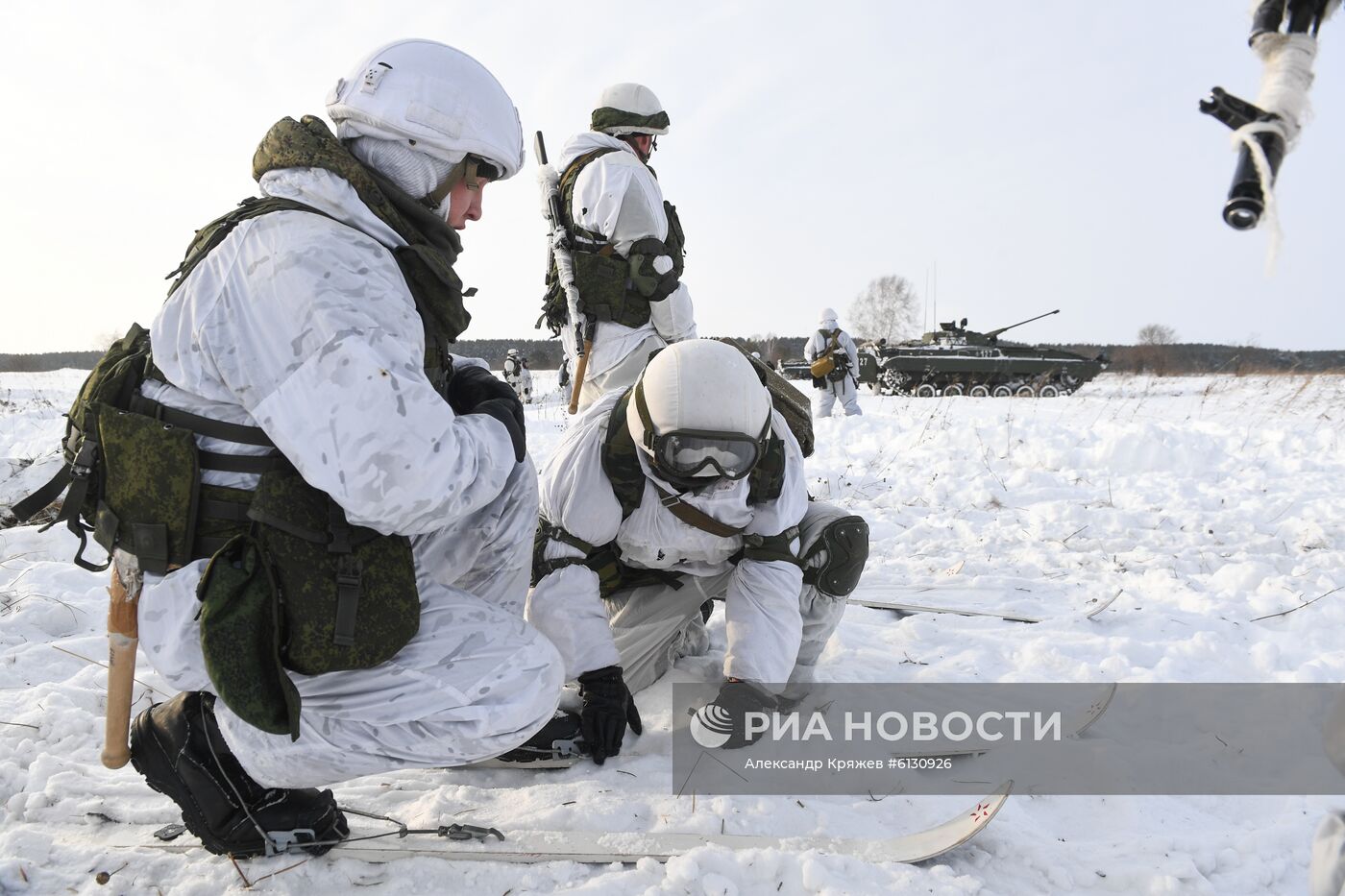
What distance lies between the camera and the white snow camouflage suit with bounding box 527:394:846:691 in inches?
92.2

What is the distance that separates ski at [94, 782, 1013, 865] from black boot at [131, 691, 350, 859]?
0.09 meters

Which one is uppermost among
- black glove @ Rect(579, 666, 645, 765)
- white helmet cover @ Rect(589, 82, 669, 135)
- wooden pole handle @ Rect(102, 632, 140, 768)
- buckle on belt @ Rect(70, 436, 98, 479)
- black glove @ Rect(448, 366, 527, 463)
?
white helmet cover @ Rect(589, 82, 669, 135)

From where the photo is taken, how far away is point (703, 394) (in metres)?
2.27

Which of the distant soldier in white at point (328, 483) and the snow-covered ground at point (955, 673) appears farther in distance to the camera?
the snow-covered ground at point (955, 673)

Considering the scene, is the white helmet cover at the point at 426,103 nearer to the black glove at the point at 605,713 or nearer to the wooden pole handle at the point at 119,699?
the wooden pole handle at the point at 119,699

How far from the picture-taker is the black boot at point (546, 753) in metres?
2.17

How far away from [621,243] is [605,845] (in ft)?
9.14

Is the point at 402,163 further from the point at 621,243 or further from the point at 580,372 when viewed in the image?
the point at 580,372

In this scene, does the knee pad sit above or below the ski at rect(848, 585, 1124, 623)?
above

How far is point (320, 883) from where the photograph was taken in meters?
1.66

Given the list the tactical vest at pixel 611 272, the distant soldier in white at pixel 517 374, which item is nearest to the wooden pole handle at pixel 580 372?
the tactical vest at pixel 611 272

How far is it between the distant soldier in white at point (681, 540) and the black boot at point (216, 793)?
0.72m

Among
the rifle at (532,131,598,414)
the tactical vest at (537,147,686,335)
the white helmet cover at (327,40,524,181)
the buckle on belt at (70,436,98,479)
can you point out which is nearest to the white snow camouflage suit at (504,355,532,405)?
the rifle at (532,131,598,414)

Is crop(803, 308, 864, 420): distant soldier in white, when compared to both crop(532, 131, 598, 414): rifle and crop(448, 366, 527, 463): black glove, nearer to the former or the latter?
crop(532, 131, 598, 414): rifle
